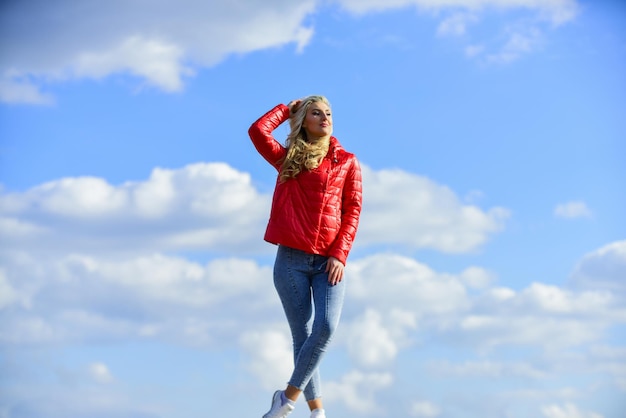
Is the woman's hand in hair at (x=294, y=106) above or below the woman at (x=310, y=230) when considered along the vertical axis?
above

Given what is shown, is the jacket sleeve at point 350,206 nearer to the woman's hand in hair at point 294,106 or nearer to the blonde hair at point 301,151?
the blonde hair at point 301,151

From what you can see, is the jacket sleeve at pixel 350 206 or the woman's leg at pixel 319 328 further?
the jacket sleeve at pixel 350 206

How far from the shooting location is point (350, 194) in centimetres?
710

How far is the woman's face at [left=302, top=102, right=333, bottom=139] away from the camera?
7070 millimetres

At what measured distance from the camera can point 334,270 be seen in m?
6.74

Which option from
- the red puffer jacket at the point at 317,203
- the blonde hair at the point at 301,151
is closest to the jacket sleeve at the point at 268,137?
the red puffer jacket at the point at 317,203

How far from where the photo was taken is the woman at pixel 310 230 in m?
6.68

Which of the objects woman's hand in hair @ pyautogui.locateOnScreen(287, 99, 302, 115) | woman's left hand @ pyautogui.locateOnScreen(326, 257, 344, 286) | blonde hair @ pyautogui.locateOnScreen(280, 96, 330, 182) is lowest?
woman's left hand @ pyautogui.locateOnScreen(326, 257, 344, 286)

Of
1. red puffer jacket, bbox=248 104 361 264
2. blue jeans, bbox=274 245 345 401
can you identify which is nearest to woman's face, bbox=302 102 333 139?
red puffer jacket, bbox=248 104 361 264

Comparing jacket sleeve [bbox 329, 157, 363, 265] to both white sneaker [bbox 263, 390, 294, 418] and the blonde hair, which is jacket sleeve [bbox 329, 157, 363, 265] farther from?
white sneaker [bbox 263, 390, 294, 418]

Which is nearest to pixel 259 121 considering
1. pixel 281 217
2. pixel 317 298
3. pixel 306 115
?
pixel 306 115

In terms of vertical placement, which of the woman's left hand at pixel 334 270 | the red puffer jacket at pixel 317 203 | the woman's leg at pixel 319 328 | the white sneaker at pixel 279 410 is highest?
the red puffer jacket at pixel 317 203

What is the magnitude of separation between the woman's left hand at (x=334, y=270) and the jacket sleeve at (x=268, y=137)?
3.51 ft

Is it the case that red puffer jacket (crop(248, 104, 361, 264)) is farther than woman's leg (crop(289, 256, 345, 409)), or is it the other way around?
red puffer jacket (crop(248, 104, 361, 264))
